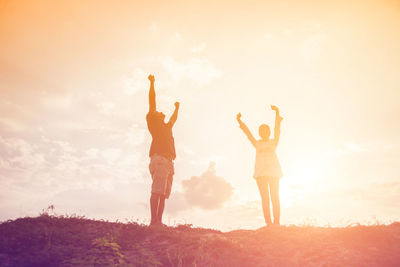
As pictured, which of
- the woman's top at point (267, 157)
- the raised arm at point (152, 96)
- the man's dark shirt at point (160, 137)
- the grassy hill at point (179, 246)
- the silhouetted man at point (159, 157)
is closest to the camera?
the grassy hill at point (179, 246)

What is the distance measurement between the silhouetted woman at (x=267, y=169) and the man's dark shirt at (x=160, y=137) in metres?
2.37

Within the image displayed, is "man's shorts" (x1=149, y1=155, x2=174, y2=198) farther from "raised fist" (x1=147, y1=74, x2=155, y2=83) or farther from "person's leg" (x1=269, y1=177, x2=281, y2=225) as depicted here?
"person's leg" (x1=269, y1=177, x2=281, y2=225)

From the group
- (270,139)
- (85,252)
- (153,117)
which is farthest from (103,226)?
(270,139)

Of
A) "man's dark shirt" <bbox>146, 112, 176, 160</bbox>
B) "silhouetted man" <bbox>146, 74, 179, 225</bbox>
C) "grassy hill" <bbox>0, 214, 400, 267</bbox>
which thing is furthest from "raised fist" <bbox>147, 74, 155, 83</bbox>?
"grassy hill" <bbox>0, 214, 400, 267</bbox>

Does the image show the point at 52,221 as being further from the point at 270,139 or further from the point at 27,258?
the point at 270,139

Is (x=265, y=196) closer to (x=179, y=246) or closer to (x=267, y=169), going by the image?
(x=267, y=169)

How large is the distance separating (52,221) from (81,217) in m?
0.88

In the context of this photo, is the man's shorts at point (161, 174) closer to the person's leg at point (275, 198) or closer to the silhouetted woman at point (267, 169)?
the silhouetted woman at point (267, 169)

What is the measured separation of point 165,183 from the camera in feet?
26.1

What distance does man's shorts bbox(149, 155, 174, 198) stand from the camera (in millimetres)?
7789

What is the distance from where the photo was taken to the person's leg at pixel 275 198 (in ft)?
25.5

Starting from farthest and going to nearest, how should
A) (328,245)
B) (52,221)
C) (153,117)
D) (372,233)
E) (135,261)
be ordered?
(153,117) → (52,221) → (372,233) → (328,245) → (135,261)

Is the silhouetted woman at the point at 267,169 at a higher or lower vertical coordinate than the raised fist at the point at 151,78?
lower

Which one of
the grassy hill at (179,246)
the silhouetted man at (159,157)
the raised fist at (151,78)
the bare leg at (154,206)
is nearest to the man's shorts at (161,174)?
the silhouetted man at (159,157)
